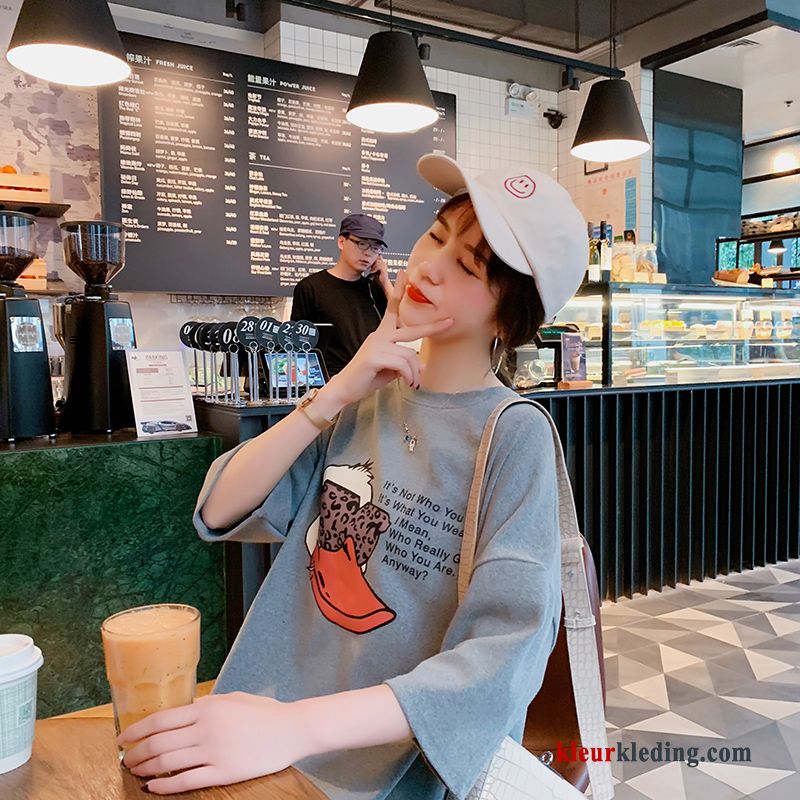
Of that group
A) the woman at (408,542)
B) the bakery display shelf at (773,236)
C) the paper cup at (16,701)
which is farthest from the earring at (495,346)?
the bakery display shelf at (773,236)

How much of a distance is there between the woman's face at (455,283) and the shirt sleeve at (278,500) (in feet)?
0.81

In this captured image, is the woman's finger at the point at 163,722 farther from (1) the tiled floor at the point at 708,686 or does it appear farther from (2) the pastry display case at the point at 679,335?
(2) the pastry display case at the point at 679,335

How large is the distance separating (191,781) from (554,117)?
21.5 ft

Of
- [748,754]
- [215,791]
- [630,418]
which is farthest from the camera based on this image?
[630,418]

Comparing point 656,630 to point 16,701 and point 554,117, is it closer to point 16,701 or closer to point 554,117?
point 16,701

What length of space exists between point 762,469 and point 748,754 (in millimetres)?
2464

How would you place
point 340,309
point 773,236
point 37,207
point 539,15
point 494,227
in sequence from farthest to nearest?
point 773,236
point 539,15
point 37,207
point 340,309
point 494,227

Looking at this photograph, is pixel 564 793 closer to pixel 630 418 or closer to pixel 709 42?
pixel 630 418

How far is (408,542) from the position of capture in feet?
3.08

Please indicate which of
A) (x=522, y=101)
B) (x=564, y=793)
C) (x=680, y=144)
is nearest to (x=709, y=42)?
(x=680, y=144)

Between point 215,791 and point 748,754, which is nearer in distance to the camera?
point 215,791

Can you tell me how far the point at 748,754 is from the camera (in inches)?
94.7

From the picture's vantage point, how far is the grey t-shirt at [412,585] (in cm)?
76

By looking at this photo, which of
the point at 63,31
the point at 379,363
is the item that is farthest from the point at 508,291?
the point at 63,31
